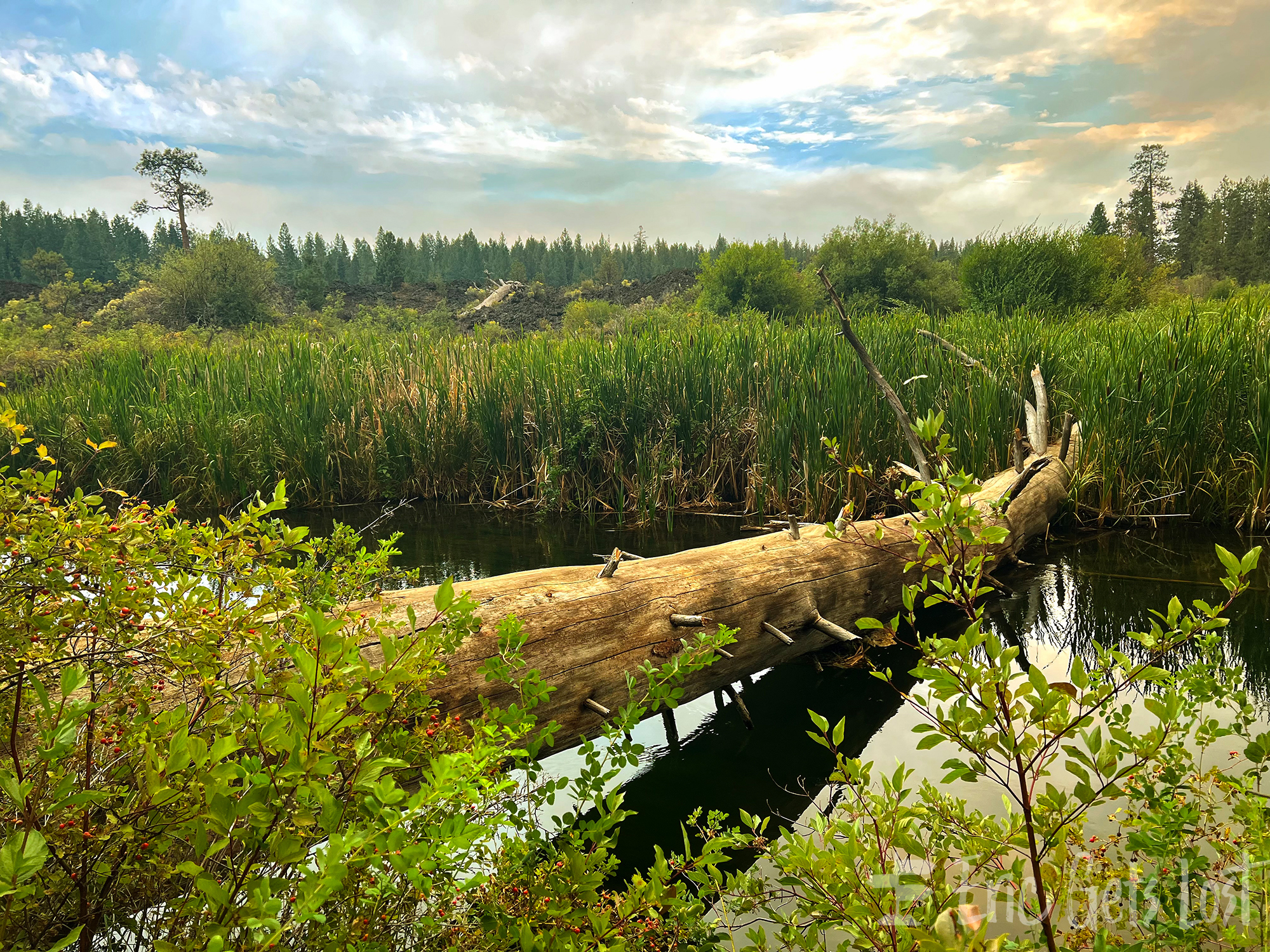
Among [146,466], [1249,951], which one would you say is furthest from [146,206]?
[1249,951]

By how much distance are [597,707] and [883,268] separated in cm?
2221

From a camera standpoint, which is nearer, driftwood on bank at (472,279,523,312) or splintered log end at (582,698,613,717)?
splintered log end at (582,698,613,717)

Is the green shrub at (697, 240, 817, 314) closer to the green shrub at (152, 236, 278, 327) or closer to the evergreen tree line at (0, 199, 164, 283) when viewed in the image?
the green shrub at (152, 236, 278, 327)

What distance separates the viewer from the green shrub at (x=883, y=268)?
21.9m

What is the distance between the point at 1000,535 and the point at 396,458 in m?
7.95

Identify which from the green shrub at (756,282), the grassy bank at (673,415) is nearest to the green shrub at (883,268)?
the green shrub at (756,282)

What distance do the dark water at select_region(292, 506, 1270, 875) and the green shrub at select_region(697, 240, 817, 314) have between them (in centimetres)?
1392

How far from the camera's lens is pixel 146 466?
8.00m

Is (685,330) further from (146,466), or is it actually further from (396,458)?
(146,466)

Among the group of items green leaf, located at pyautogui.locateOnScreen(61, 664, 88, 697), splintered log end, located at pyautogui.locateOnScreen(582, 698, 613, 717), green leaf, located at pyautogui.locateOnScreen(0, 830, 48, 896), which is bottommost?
splintered log end, located at pyautogui.locateOnScreen(582, 698, 613, 717)

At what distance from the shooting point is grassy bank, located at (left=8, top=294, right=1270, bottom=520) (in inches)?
237

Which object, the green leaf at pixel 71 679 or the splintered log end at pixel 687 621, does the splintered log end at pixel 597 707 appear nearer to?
the splintered log end at pixel 687 621

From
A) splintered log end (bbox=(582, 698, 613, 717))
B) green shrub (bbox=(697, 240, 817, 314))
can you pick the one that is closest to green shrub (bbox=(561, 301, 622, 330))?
green shrub (bbox=(697, 240, 817, 314))

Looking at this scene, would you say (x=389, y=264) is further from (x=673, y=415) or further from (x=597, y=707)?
(x=597, y=707)
